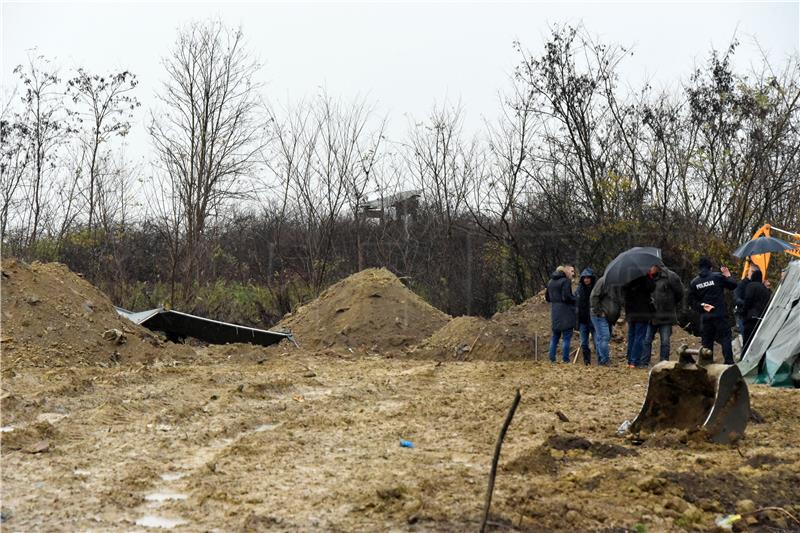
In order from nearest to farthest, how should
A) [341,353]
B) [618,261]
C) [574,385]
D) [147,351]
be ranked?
[574,385]
[618,261]
[147,351]
[341,353]

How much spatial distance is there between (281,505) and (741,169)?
1911 centimetres

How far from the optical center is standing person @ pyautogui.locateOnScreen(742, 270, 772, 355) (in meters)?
14.3

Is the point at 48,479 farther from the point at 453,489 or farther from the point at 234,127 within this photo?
the point at 234,127

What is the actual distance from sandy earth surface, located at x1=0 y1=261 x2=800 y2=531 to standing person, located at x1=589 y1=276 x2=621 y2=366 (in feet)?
3.13

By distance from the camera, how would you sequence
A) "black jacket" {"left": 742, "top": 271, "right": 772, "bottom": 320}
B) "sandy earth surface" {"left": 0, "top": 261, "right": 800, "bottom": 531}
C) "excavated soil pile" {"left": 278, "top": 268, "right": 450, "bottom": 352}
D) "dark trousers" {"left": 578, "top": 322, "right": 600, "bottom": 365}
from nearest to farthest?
"sandy earth surface" {"left": 0, "top": 261, "right": 800, "bottom": 531}, "black jacket" {"left": 742, "top": 271, "right": 772, "bottom": 320}, "dark trousers" {"left": 578, "top": 322, "right": 600, "bottom": 365}, "excavated soil pile" {"left": 278, "top": 268, "right": 450, "bottom": 352}

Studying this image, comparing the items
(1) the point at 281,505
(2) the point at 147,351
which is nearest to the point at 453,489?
(1) the point at 281,505

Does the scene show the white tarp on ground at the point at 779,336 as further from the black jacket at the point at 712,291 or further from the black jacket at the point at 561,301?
the black jacket at the point at 561,301

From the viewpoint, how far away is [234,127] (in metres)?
25.8

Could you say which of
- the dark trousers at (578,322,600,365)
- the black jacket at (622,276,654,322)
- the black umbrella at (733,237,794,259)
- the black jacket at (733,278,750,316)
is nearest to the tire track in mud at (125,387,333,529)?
the black jacket at (622,276,654,322)

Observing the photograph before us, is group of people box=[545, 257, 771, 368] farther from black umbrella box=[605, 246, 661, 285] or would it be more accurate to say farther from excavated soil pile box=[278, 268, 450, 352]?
excavated soil pile box=[278, 268, 450, 352]

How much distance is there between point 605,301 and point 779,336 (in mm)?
2691

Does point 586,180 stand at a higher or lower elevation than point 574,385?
higher

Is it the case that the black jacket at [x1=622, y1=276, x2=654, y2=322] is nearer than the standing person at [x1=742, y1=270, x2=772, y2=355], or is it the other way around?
the standing person at [x1=742, y1=270, x2=772, y2=355]

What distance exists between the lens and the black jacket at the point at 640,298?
14.5 metres
